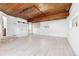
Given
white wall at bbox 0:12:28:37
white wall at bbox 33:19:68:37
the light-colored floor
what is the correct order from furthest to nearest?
white wall at bbox 33:19:68:37
white wall at bbox 0:12:28:37
the light-colored floor

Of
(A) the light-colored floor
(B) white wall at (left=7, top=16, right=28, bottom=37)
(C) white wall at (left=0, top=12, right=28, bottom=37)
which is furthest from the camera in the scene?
(B) white wall at (left=7, top=16, right=28, bottom=37)

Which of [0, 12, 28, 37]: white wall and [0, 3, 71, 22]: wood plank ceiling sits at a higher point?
[0, 3, 71, 22]: wood plank ceiling

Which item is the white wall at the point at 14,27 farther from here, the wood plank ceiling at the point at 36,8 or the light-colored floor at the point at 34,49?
the light-colored floor at the point at 34,49

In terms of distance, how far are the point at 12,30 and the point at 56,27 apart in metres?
4.52

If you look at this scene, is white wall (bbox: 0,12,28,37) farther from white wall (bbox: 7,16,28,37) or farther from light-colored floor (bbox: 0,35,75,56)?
light-colored floor (bbox: 0,35,75,56)

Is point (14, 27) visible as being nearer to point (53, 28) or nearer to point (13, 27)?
point (13, 27)

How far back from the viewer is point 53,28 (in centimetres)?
1095

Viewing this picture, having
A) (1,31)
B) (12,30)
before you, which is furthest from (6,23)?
(1,31)

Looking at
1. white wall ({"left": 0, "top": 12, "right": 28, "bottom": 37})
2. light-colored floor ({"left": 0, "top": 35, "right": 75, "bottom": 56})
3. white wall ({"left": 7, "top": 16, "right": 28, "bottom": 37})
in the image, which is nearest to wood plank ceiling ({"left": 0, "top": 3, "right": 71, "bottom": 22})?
white wall ({"left": 0, "top": 12, "right": 28, "bottom": 37})

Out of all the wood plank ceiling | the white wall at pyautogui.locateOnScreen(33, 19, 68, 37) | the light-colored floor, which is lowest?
the light-colored floor

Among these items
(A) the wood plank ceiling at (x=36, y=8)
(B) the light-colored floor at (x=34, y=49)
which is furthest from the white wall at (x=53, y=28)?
(B) the light-colored floor at (x=34, y=49)

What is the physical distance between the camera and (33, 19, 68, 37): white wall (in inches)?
399

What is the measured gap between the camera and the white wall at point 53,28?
10141 millimetres

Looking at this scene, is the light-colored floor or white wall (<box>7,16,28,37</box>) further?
white wall (<box>7,16,28,37</box>)
